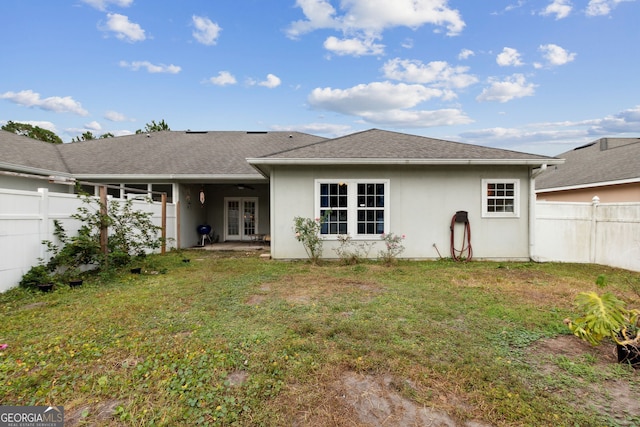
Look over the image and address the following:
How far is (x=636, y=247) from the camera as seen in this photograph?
674 cm

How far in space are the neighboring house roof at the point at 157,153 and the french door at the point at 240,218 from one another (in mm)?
2336

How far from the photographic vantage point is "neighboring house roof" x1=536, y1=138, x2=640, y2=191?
10.5 m

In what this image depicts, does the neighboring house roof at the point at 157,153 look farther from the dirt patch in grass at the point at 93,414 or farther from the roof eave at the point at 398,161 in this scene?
the dirt patch in grass at the point at 93,414

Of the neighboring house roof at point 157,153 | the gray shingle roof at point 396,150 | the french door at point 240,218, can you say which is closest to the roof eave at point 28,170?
the neighboring house roof at point 157,153

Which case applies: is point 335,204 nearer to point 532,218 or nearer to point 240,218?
point 532,218

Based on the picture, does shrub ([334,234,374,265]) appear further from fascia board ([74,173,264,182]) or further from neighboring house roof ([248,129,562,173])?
fascia board ([74,173,264,182])

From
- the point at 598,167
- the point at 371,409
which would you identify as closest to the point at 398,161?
the point at 371,409

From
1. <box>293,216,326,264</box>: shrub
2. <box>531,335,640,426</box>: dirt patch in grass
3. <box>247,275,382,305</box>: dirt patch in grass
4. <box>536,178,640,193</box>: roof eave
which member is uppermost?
<box>536,178,640,193</box>: roof eave

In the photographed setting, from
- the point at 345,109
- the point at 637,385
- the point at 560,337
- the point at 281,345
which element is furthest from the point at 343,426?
the point at 345,109

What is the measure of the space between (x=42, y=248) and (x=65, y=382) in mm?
4392

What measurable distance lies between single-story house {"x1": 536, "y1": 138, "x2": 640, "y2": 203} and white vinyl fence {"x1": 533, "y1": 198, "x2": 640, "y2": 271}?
12.0ft

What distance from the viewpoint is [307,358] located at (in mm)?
2691

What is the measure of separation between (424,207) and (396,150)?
1.76 m

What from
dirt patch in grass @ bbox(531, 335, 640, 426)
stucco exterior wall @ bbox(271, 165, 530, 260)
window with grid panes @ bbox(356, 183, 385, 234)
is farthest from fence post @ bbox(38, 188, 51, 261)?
dirt patch in grass @ bbox(531, 335, 640, 426)
